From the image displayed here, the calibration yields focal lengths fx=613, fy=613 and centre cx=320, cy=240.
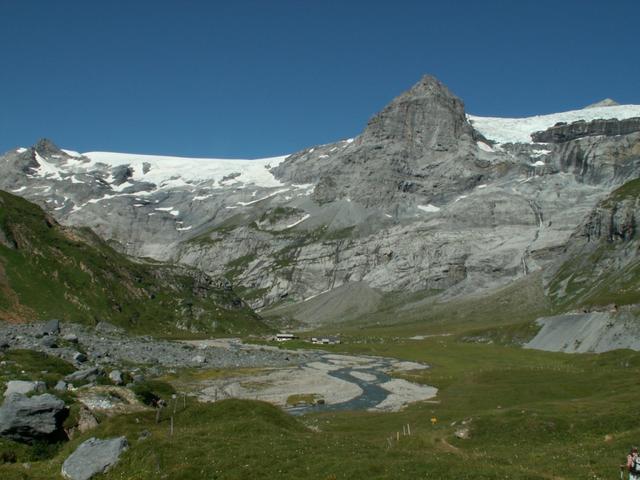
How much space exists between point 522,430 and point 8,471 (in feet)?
116

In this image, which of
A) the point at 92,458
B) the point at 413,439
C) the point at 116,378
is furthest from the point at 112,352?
the point at 92,458

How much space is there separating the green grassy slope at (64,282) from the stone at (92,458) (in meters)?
101

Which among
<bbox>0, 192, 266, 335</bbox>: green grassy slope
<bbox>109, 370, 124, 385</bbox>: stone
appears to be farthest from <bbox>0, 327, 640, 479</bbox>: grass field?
<bbox>0, 192, 266, 335</bbox>: green grassy slope

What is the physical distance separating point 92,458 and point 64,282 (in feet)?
422

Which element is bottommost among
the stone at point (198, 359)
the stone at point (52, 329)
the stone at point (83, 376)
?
the stone at point (198, 359)

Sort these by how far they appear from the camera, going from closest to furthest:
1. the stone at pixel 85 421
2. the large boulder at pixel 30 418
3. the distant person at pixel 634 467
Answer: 1. the distant person at pixel 634 467
2. the large boulder at pixel 30 418
3. the stone at pixel 85 421

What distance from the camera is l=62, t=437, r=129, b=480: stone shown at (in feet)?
104

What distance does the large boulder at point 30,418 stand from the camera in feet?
120

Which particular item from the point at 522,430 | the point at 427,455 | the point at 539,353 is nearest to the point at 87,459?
the point at 427,455

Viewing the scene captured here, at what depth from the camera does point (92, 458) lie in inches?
1278

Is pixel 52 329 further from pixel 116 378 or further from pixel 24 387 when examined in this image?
pixel 24 387

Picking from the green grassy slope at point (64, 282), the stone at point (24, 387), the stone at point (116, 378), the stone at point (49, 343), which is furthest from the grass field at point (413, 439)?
the green grassy slope at point (64, 282)

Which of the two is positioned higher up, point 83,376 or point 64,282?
point 64,282

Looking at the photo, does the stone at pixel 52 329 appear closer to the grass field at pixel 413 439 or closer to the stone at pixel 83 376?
the stone at pixel 83 376
